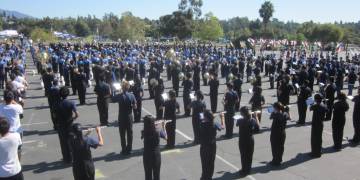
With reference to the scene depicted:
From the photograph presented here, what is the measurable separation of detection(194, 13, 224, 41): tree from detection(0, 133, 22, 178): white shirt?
223 feet

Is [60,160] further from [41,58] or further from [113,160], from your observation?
[41,58]

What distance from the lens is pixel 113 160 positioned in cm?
1134

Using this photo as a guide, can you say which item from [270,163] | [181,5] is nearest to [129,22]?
[181,5]

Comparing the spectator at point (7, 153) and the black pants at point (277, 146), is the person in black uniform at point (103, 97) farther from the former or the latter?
the spectator at point (7, 153)

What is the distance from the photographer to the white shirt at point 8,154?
6602mm

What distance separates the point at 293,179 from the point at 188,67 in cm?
1678

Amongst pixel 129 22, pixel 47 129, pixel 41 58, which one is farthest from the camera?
pixel 129 22

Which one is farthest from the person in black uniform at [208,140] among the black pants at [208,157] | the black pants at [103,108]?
the black pants at [103,108]

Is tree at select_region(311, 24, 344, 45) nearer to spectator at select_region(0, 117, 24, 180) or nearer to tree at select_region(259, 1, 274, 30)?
tree at select_region(259, 1, 274, 30)

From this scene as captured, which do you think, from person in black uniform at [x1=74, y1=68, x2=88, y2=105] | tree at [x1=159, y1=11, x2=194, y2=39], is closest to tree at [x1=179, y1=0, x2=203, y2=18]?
tree at [x1=159, y1=11, x2=194, y2=39]

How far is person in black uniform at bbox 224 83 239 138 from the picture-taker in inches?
525

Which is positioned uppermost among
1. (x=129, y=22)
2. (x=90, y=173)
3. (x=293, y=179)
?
(x=129, y=22)

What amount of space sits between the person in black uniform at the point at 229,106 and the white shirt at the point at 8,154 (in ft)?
25.4

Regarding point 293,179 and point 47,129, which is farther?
point 47,129
